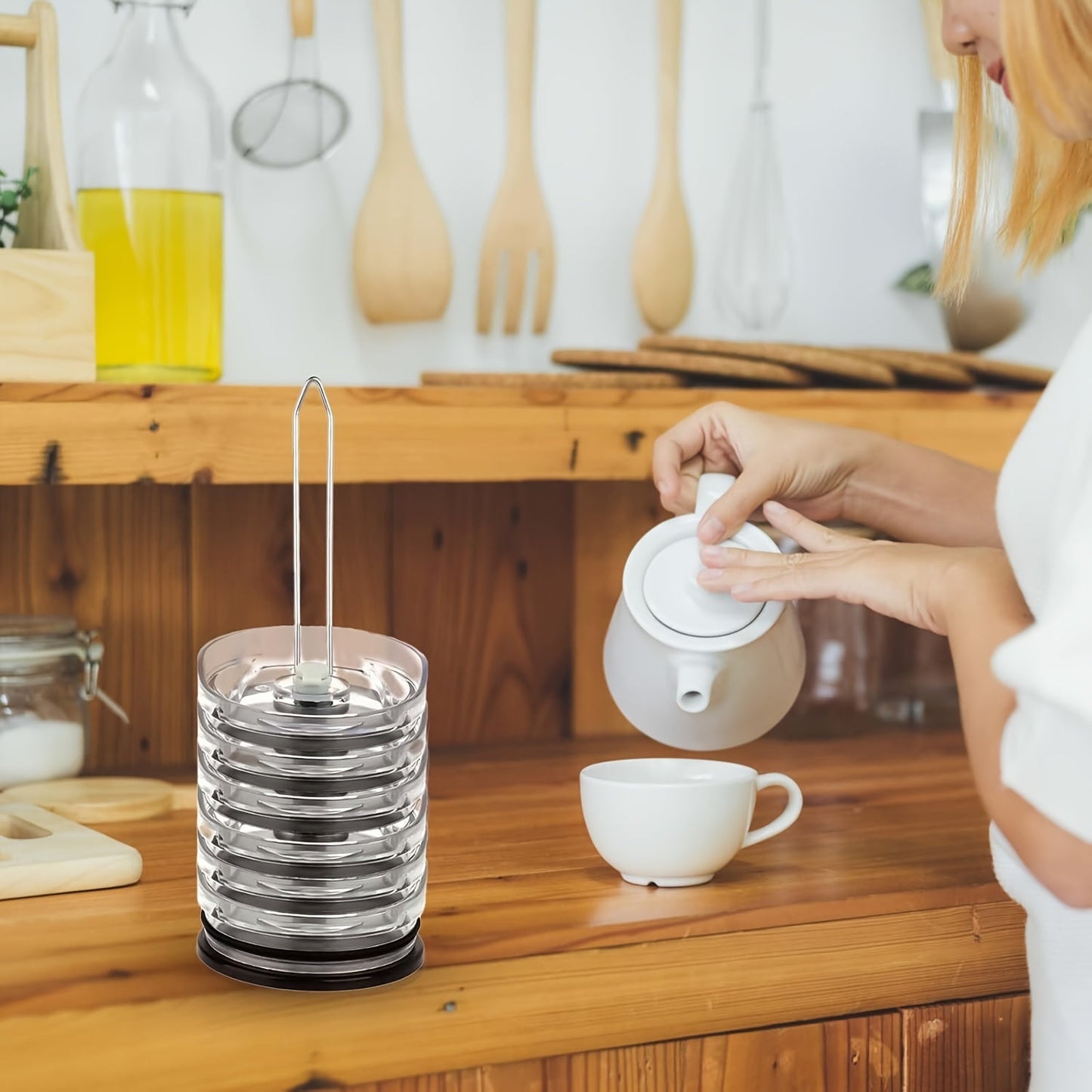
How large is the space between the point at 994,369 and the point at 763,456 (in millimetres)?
446

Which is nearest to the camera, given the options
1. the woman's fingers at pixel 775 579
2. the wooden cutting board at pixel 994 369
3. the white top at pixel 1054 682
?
the white top at pixel 1054 682

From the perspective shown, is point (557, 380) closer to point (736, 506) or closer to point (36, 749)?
point (736, 506)

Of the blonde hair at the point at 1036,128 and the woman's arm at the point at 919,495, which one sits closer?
the blonde hair at the point at 1036,128

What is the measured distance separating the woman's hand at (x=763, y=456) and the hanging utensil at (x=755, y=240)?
36 centimetres

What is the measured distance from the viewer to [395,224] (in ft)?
4.41

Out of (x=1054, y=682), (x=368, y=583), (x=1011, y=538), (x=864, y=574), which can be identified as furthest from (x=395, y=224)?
(x=1054, y=682)

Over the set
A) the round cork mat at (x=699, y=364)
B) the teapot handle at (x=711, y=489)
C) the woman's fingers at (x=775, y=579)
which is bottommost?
the woman's fingers at (x=775, y=579)

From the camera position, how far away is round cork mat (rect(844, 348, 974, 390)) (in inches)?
53.6

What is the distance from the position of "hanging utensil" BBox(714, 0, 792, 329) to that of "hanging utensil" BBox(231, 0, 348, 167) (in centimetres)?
42

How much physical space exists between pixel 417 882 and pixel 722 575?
299 millimetres

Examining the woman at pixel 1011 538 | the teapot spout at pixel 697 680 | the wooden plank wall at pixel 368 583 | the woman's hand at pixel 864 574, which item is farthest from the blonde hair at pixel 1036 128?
the wooden plank wall at pixel 368 583

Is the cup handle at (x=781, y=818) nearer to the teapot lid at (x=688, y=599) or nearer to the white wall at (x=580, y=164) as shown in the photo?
the teapot lid at (x=688, y=599)

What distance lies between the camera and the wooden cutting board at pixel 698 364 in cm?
129

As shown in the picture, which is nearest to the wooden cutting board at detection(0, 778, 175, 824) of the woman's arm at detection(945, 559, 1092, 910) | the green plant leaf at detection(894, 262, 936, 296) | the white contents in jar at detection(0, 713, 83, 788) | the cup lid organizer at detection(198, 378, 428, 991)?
the white contents in jar at detection(0, 713, 83, 788)
